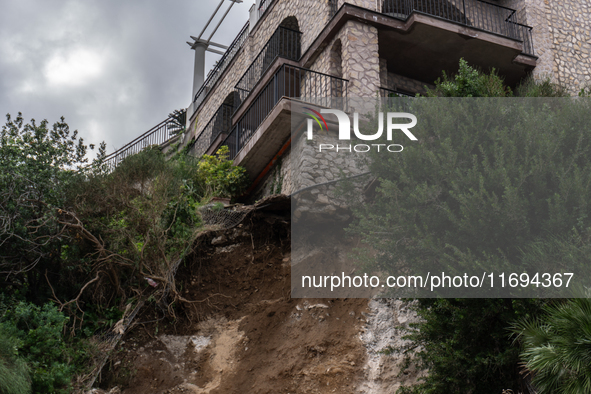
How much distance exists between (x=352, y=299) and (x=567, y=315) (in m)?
3.82

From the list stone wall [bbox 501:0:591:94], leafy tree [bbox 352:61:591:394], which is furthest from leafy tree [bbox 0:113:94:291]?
stone wall [bbox 501:0:591:94]

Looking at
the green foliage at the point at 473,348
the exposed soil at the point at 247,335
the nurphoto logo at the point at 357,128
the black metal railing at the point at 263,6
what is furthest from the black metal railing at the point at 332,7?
the green foliage at the point at 473,348

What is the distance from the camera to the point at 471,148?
22.5ft

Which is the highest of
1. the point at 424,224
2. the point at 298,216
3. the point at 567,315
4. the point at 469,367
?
the point at 298,216

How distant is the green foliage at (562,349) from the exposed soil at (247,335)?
2.55 m

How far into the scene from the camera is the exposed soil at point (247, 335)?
748 cm

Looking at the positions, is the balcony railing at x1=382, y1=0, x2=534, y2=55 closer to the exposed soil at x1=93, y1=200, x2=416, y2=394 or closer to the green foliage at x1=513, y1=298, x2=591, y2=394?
the exposed soil at x1=93, y1=200, x2=416, y2=394

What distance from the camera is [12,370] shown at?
629cm

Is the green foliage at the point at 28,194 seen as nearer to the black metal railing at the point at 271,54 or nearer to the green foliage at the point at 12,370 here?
the green foliage at the point at 12,370

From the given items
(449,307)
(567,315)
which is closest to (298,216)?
(449,307)

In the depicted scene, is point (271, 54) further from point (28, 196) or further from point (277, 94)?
point (28, 196)

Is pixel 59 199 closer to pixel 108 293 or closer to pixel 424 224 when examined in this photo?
pixel 108 293

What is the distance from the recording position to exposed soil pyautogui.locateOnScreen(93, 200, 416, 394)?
7.48 m

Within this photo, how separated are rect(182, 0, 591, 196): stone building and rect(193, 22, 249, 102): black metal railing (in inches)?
95.1
